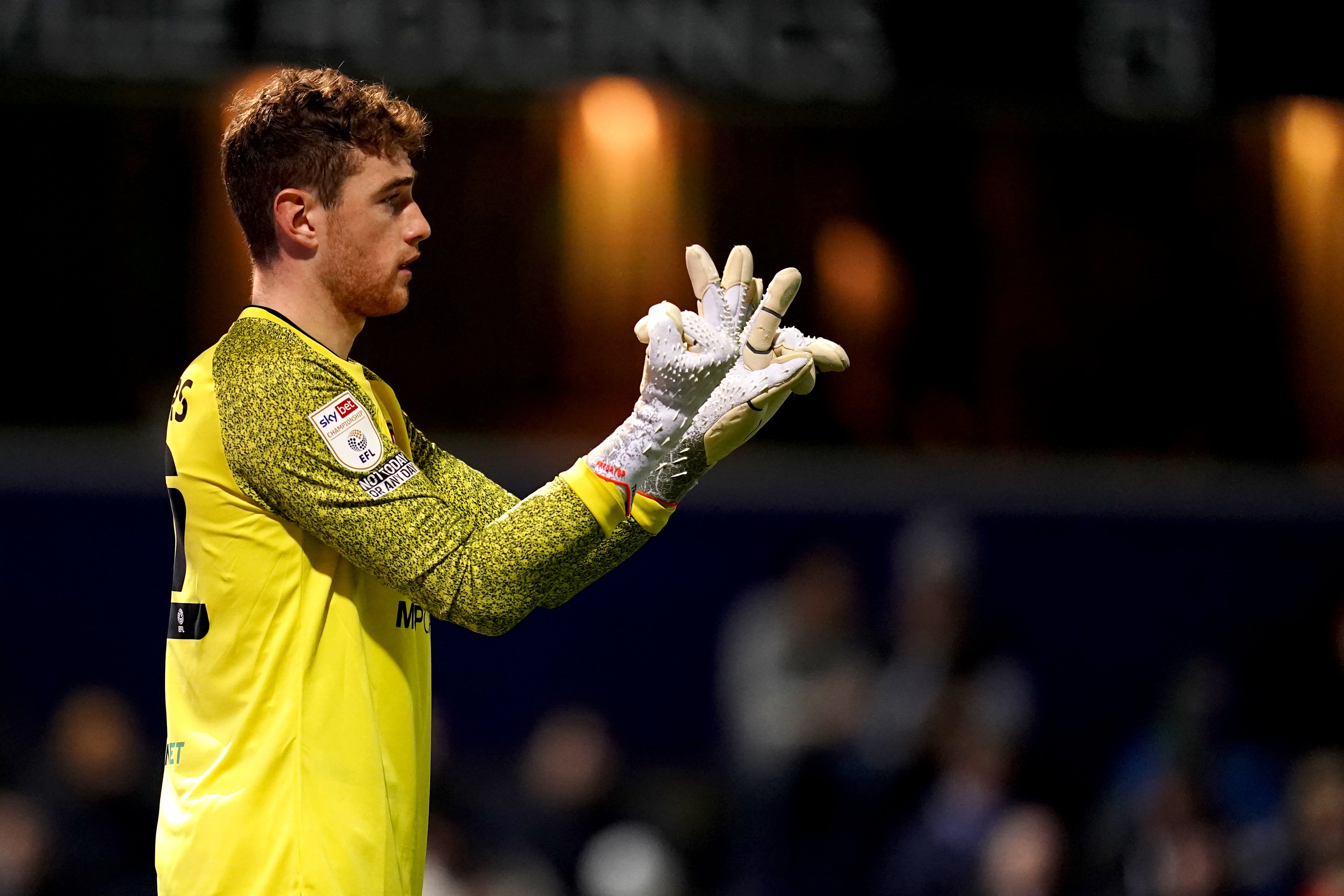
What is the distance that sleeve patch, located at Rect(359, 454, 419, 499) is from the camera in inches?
90.6

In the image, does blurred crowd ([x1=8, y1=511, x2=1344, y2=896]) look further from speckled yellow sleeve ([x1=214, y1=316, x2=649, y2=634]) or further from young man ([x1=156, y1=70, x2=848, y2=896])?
speckled yellow sleeve ([x1=214, y1=316, x2=649, y2=634])

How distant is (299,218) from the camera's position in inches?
96.5

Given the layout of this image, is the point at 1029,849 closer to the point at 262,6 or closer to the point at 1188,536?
the point at 1188,536

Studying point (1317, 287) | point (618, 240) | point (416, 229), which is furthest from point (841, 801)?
point (416, 229)

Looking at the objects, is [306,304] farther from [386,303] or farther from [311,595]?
[311,595]

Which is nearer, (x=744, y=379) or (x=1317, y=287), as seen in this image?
(x=744, y=379)

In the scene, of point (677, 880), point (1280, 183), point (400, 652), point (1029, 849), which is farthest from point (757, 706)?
point (400, 652)

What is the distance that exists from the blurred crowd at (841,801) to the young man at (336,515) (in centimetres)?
370

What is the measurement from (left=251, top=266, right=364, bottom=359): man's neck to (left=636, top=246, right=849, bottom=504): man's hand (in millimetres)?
443

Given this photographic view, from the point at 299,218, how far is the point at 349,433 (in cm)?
34

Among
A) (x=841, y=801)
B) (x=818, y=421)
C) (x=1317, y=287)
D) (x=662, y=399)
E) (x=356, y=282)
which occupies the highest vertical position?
(x=356, y=282)

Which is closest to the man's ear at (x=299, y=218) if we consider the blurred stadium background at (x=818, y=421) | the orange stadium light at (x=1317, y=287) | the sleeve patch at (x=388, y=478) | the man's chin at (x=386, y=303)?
the man's chin at (x=386, y=303)

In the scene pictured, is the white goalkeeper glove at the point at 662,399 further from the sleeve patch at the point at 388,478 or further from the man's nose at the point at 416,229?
the man's nose at the point at 416,229

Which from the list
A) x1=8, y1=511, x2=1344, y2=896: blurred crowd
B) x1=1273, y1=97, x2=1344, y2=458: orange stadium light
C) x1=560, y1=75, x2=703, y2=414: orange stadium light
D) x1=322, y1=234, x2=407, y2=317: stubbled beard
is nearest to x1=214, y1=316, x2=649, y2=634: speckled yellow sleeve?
x1=322, y1=234, x2=407, y2=317: stubbled beard
